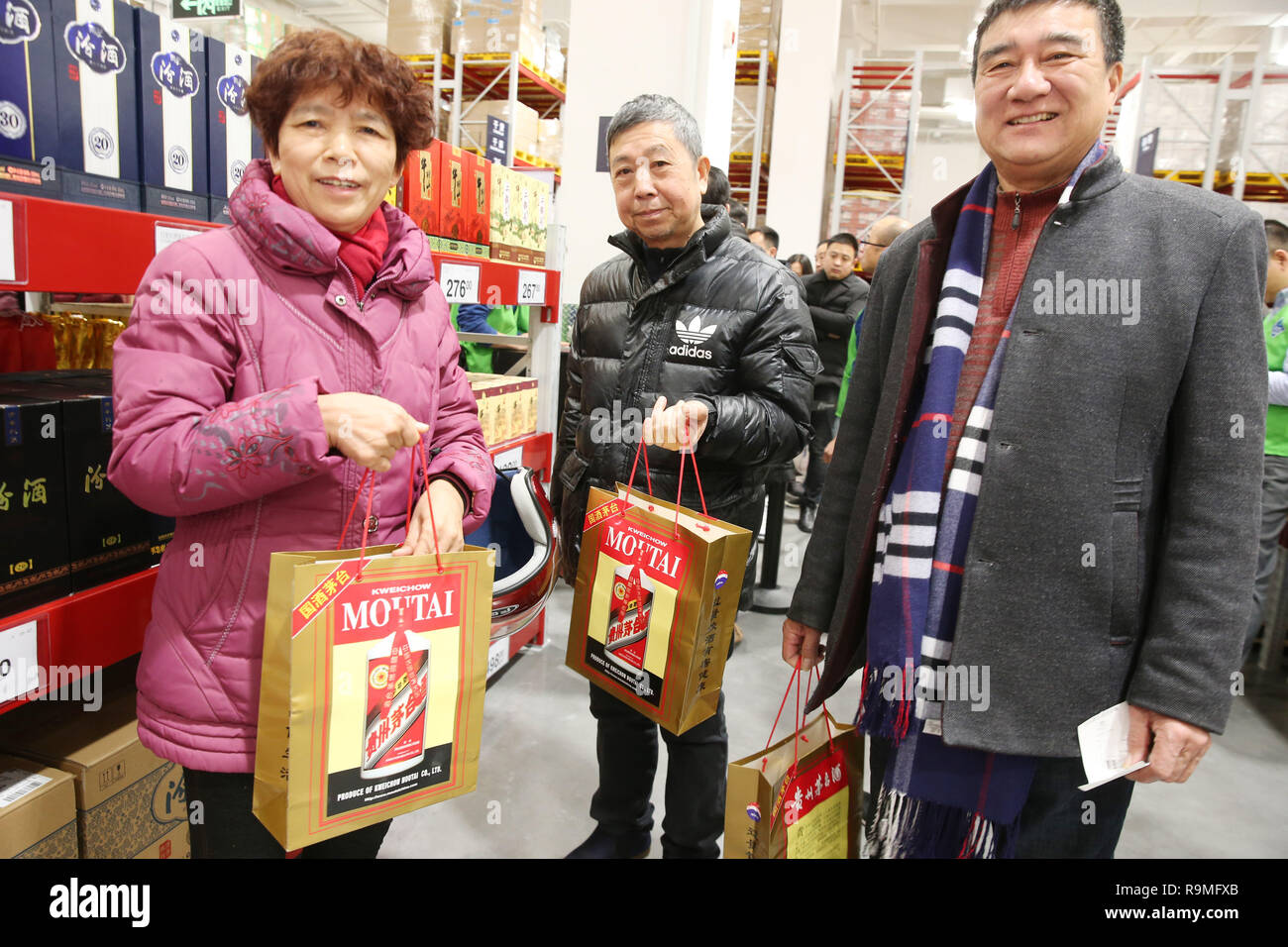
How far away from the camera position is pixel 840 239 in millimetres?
5500

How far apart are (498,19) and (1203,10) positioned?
320 inches

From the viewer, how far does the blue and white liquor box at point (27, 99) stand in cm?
134

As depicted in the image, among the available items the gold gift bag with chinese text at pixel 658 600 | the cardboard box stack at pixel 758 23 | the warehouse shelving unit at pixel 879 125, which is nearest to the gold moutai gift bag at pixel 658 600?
the gold gift bag with chinese text at pixel 658 600

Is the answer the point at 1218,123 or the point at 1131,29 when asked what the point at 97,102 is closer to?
the point at 1218,123

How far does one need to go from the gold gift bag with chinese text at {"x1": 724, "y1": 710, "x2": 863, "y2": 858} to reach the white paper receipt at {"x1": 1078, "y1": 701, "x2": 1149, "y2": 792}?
1.27ft

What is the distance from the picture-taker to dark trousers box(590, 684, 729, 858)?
1.99 meters

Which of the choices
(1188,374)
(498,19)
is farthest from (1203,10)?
(1188,374)

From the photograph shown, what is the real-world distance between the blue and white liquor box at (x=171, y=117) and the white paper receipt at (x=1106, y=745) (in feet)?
6.46

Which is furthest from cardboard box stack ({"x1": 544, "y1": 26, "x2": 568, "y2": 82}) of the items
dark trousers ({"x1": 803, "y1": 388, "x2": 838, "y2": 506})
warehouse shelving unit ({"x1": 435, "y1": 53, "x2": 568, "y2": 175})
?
dark trousers ({"x1": 803, "y1": 388, "x2": 838, "y2": 506})

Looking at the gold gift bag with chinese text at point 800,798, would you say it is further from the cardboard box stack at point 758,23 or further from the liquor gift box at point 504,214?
the cardboard box stack at point 758,23

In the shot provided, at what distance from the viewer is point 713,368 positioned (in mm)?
1820

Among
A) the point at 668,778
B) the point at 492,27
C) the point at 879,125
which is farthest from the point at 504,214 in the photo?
the point at 879,125

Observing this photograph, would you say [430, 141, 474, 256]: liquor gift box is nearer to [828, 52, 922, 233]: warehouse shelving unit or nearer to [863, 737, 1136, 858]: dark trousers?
[863, 737, 1136, 858]: dark trousers

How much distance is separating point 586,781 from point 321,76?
2233 millimetres
